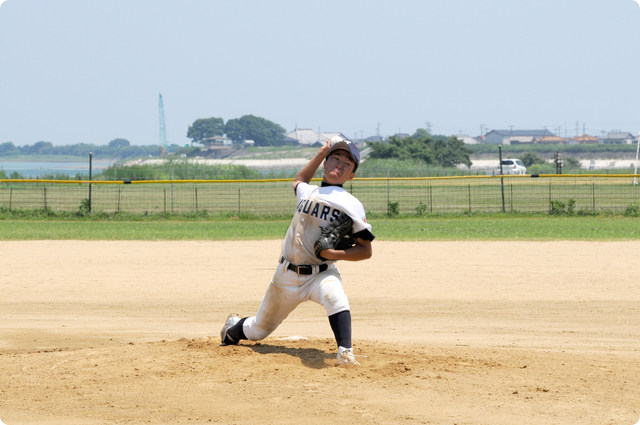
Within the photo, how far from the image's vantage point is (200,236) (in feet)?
69.6

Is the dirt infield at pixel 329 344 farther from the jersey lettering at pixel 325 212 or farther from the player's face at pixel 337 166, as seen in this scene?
the player's face at pixel 337 166

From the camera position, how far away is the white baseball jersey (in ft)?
20.8

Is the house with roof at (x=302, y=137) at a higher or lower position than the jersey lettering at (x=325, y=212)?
higher

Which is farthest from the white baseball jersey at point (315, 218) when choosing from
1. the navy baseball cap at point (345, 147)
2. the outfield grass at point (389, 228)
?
the outfield grass at point (389, 228)

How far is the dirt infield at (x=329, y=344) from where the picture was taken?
5.62 metres

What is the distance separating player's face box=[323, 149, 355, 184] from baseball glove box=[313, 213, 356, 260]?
1.10 feet

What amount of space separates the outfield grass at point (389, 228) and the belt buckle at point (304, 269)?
13.8 meters

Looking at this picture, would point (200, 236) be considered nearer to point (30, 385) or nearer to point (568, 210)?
point (568, 210)

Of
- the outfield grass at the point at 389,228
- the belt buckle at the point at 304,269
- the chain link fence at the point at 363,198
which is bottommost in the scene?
the outfield grass at the point at 389,228

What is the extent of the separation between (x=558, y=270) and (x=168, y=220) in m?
16.0

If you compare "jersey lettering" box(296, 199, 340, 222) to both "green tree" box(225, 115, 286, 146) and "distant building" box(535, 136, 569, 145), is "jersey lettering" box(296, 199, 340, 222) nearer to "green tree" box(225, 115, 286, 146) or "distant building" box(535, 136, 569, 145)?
"distant building" box(535, 136, 569, 145)

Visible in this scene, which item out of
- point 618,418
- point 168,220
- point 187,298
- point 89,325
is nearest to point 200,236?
point 168,220

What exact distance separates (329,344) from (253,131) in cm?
16144

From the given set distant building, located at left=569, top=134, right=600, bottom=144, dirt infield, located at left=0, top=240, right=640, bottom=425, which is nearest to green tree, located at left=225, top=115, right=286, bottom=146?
distant building, located at left=569, top=134, right=600, bottom=144
